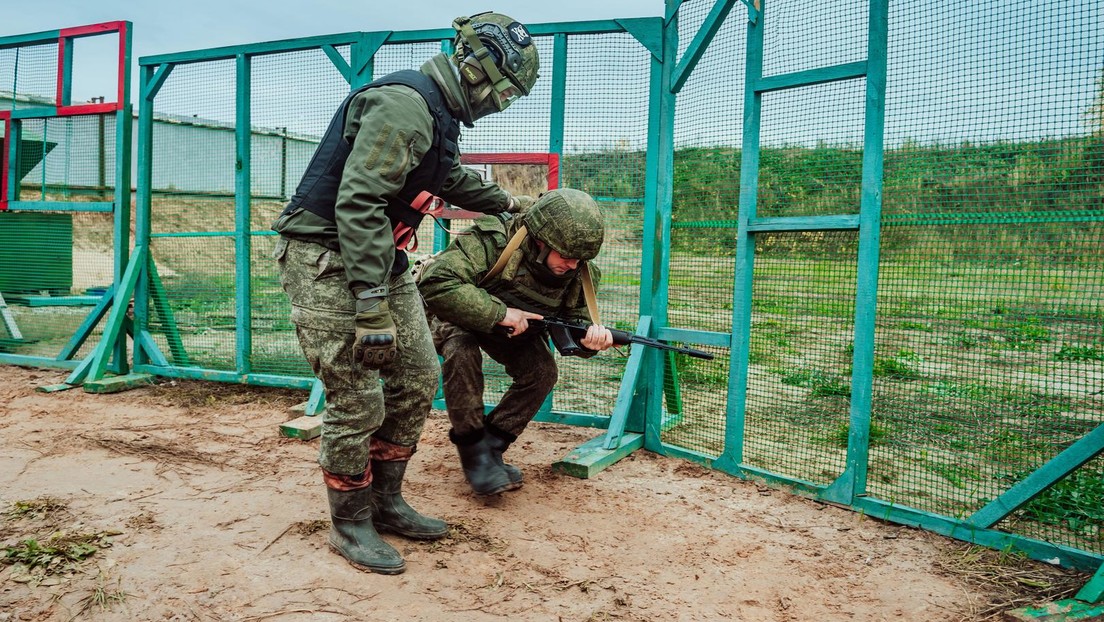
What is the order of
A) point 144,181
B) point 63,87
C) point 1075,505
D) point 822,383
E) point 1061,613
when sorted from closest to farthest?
1. point 1061,613
2. point 1075,505
3. point 822,383
4. point 144,181
5. point 63,87

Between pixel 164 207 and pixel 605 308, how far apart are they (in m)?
3.99

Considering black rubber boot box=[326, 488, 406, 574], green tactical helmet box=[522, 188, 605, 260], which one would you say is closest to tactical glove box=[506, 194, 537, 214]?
green tactical helmet box=[522, 188, 605, 260]

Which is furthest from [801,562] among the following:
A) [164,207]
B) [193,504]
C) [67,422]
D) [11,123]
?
[11,123]

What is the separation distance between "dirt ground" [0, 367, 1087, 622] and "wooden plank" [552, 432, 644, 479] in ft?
0.22

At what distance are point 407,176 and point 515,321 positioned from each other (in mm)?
997

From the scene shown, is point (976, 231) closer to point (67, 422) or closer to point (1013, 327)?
point (1013, 327)

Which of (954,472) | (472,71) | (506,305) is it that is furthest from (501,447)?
(954,472)

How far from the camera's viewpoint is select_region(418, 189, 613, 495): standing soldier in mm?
3623

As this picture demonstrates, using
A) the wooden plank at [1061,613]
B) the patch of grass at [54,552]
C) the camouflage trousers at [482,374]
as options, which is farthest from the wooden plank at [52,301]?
the wooden plank at [1061,613]

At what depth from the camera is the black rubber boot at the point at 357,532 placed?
2963mm

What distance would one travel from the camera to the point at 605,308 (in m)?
5.20

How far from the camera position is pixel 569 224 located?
3592mm

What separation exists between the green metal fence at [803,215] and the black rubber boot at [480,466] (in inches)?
23.6

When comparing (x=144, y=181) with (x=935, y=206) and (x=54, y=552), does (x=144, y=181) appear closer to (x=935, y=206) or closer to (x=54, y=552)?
(x=54, y=552)
